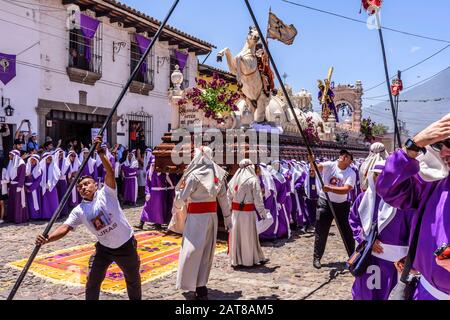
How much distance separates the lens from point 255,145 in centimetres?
841

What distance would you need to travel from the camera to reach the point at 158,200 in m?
9.43

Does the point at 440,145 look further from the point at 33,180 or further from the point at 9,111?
the point at 9,111

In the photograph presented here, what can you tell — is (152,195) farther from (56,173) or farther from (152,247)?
(56,173)

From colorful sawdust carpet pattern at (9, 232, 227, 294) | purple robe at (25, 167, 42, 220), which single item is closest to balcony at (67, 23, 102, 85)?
purple robe at (25, 167, 42, 220)

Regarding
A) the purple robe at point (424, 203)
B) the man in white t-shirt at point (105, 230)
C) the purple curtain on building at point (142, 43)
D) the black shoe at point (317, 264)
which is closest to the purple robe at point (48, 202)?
the black shoe at point (317, 264)

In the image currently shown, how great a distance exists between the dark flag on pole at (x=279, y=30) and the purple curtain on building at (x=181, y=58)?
34.6ft

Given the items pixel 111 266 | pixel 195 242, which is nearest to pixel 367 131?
pixel 111 266

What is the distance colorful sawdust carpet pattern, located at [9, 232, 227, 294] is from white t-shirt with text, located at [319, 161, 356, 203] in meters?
2.42

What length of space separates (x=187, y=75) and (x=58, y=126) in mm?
7896

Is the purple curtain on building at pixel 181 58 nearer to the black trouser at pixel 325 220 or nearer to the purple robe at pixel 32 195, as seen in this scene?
the purple robe at pixel 32 195

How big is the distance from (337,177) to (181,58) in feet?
50.8

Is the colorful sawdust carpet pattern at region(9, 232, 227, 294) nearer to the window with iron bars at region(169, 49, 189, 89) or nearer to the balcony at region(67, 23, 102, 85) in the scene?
the balcony at region(67, 23, 102, 85)

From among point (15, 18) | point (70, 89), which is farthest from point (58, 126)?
point (15, 18)

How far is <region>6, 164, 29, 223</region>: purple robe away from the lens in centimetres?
1005
